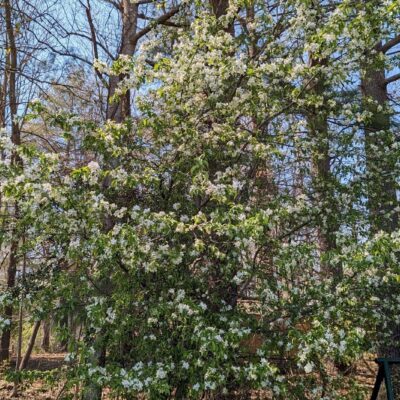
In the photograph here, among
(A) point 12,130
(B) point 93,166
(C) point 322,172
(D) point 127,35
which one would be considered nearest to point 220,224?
(B) point 93,166

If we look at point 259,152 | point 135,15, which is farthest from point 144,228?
point 135,15

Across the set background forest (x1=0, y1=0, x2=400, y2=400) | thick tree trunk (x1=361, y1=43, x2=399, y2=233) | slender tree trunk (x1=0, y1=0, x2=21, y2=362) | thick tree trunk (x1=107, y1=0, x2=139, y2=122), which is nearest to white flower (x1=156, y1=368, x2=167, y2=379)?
background forest (x1=0, y1=0, x2=400, y2=400)

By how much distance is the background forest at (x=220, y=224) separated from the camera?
10.6 ft

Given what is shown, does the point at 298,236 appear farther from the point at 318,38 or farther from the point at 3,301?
the point at 3,301

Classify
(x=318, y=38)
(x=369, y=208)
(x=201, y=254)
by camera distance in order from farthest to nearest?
(x=369, y=208) < (x=201, y=254) < (x=318, y=38)

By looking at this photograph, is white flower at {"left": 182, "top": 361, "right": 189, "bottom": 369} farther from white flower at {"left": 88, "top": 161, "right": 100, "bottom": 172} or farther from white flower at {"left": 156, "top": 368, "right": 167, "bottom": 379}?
white flower at {"left": 88, "top": 161, "right": 100, "bottom": 172}

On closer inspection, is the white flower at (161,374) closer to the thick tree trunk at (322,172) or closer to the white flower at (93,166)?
the white flower at (93,166)

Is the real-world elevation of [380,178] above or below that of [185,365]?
above

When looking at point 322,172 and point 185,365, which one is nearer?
point 185,365

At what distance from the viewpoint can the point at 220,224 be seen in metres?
3.11

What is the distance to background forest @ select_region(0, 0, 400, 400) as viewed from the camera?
322cm

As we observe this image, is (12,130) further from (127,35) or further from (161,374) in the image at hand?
(161,374)

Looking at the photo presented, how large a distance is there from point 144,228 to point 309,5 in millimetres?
2622

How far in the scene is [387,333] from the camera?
429cm
